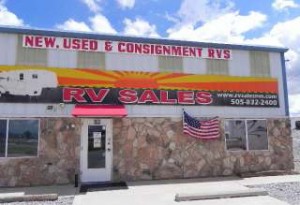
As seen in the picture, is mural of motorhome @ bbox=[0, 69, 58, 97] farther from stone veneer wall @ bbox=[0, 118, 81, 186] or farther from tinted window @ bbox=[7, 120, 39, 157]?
stone veneer wall @ bbox=[0, 118, 81, 186]

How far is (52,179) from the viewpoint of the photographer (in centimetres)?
1405

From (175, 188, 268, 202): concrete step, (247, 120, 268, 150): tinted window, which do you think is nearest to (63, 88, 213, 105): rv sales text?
(247, 120, 268, 150): tinted window

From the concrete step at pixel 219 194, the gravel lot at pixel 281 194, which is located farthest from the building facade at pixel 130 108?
the concrete step at pixel 219 194

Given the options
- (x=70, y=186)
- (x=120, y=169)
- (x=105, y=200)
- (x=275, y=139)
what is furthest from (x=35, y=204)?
(x=275, y=139)

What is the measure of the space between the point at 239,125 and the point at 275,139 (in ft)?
6.02

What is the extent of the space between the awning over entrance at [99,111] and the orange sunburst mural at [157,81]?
2.85 ft

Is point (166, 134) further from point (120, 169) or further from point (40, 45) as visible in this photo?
point (40, 45)

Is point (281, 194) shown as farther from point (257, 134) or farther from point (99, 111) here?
point (99, 111)

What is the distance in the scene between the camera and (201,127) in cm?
1558

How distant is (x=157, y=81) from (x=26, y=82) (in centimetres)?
507

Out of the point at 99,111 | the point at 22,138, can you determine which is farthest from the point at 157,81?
the point at 22,138

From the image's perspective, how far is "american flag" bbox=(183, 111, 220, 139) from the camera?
50.4 feet

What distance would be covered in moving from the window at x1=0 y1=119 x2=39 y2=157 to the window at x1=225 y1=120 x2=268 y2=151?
7778mm

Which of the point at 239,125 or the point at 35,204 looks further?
the point at 239,125
